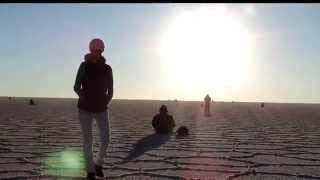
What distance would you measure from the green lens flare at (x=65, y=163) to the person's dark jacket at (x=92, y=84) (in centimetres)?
94

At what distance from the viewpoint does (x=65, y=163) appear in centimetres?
786

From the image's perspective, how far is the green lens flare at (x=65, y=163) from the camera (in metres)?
6.92

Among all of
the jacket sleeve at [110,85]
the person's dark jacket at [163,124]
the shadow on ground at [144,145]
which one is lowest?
the shadow on ground at [144,145]

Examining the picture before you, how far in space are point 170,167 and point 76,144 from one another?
13.1 ft

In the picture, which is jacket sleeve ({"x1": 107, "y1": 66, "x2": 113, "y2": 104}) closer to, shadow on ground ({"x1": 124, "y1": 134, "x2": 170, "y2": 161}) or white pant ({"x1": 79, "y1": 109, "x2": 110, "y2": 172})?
white pant ({"x1": 79, "y1": 109, "x2": 110, "y2": 172})

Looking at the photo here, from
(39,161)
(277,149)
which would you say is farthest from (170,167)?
(277,149)

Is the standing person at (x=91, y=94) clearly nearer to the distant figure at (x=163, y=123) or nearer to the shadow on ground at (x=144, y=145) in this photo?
the shadow on ground at (x=144, y=145)

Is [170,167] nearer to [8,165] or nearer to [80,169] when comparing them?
[80,169]

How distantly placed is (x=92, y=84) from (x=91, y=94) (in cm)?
11

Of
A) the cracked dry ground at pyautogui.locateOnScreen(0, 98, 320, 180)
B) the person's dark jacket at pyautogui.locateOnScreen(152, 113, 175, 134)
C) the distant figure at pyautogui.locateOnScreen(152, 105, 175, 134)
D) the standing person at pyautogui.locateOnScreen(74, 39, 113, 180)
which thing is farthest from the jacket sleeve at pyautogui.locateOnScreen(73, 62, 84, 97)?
the person's dark jacket at pyautogui.locateOnScreen(152, 113, 175, 134)

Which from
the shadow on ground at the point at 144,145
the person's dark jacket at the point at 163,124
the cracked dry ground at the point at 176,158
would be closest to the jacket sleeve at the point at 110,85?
the cracked dry ground at the point at 176,158

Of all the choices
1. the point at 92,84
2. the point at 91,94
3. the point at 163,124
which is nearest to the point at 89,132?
the point at 91,94

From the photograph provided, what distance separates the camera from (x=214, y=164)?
8.17 m

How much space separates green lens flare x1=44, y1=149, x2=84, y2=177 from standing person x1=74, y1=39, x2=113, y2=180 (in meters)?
0.58
